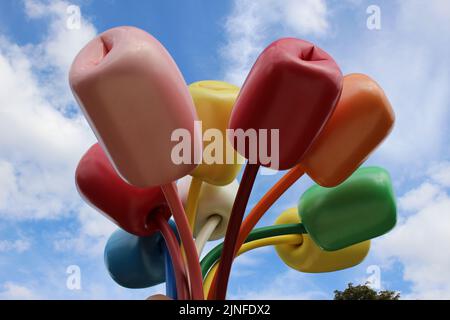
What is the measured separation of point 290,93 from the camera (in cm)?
244

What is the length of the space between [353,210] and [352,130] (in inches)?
31.9

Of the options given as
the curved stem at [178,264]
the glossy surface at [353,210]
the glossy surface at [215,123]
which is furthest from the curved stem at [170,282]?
the glossy surface at [353,210]

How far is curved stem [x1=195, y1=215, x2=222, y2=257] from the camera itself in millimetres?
3622

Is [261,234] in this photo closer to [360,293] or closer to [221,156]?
[221,156]

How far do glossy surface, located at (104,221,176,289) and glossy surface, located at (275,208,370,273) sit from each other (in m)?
0.89

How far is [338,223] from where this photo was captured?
11.7ft

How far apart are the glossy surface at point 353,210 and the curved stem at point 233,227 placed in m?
0.81

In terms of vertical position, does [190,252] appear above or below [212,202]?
below

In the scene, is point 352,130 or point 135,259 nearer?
point 352,130

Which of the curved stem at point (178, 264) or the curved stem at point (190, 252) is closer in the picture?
the curved stem at point (190, 252)

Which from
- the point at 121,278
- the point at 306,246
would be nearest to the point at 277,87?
the point at 306,246

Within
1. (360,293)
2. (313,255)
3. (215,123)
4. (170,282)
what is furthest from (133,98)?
(360,293)

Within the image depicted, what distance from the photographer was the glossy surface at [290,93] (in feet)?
7.94

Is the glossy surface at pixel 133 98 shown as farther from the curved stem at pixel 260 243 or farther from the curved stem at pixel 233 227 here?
the curved stem at pixel 260 243
